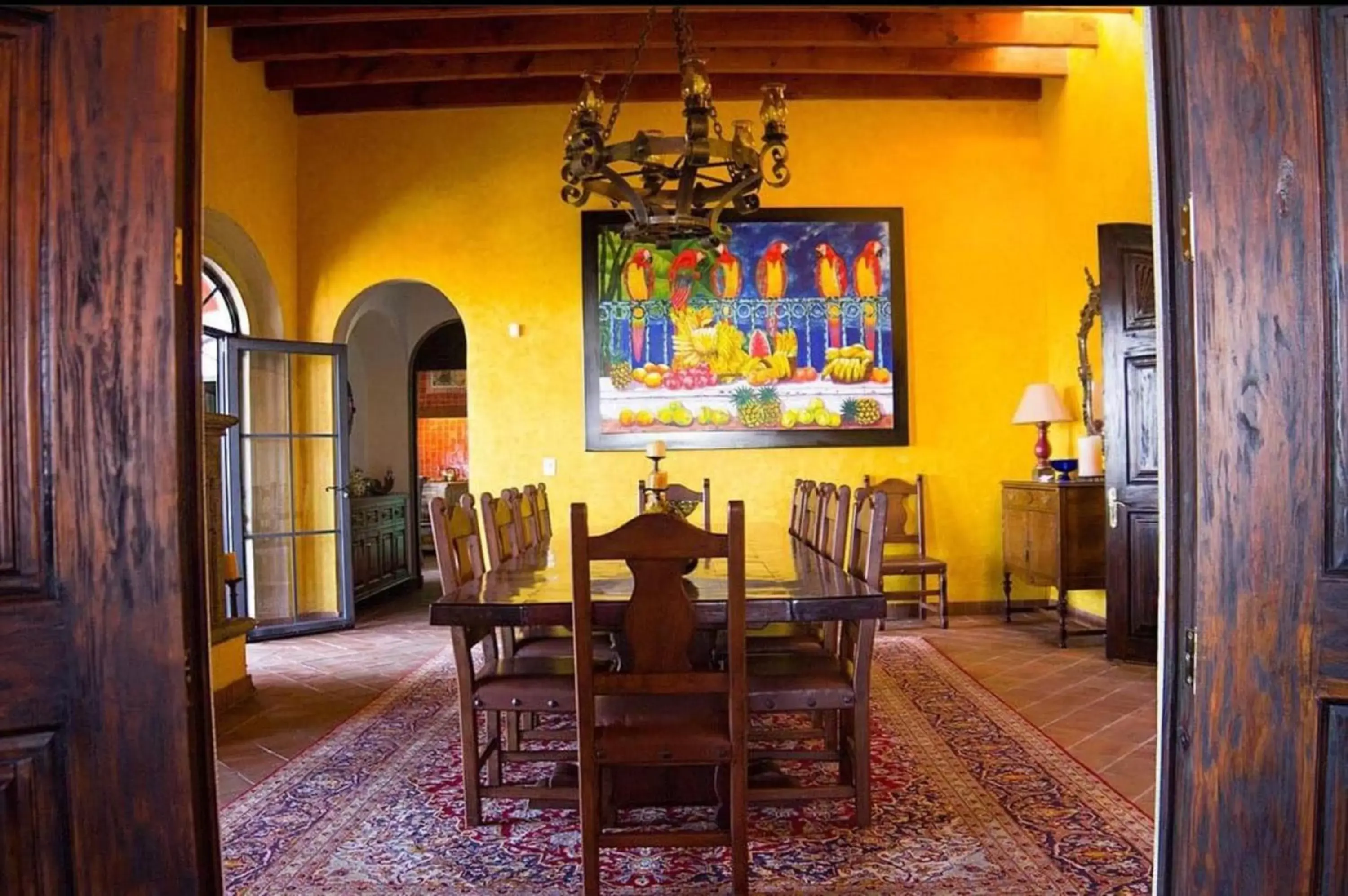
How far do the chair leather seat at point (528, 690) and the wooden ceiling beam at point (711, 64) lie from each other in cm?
408

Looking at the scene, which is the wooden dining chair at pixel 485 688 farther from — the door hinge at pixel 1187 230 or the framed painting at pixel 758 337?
the framed painting at pixel 758 337

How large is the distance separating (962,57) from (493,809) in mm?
5107

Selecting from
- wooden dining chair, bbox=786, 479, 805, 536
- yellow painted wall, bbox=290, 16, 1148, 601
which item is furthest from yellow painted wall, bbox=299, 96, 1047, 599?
wooden dining chair, bbox=786, 479, 805, 536

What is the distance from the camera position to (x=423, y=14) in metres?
4.93

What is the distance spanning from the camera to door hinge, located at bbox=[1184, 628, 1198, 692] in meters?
1.08

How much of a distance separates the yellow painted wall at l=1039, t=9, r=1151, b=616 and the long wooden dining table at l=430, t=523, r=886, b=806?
10.2 feet

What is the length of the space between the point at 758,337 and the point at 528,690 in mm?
3862

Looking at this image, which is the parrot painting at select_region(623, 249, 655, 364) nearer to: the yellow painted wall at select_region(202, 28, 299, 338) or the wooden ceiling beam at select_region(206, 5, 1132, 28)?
the wooden ceiling beam at select_region(206, 5, 1132, 28)

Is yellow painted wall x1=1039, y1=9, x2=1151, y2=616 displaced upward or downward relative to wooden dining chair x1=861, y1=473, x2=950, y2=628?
upward

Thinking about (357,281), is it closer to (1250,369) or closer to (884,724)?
(884,724)

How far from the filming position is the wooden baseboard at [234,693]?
3.84 metres

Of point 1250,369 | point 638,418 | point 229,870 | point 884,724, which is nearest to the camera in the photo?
point 1250,369

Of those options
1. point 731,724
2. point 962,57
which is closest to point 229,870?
point 731,724

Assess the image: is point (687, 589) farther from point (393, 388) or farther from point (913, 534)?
point (393, 388)
